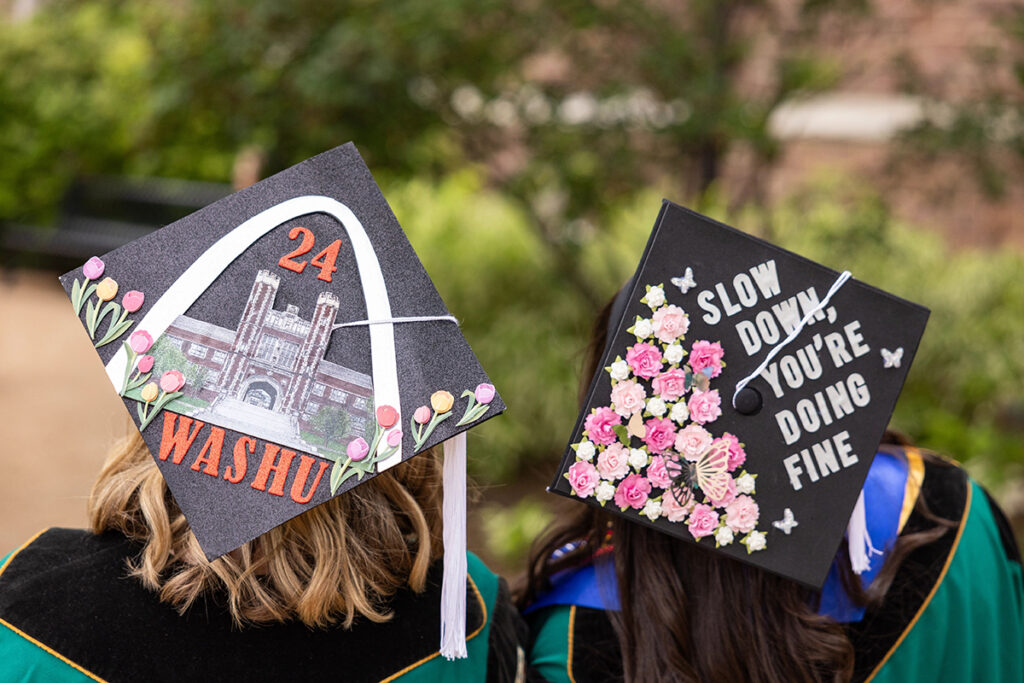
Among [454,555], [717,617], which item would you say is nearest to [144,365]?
[454,555]

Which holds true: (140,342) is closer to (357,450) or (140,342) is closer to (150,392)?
(150,392)

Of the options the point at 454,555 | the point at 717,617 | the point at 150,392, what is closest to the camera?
the point at 150,392

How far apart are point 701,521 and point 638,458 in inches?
5.7

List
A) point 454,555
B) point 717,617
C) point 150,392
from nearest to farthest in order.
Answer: point 150,392, point 454,555, point 717,617

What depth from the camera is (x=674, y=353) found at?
1462mm

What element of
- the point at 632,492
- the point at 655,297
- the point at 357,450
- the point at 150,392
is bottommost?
the point at 632,492

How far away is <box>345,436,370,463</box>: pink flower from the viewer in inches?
51.0

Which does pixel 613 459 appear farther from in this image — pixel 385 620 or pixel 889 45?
pixel 889 45

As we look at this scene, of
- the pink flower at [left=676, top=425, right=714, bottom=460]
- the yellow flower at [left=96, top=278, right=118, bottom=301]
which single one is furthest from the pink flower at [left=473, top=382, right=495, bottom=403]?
the yellow flower at [left=96, top=278, right=118, bottom=301]

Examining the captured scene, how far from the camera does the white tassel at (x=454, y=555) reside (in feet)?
4.53

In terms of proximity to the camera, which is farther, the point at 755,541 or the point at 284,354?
the point at 755,541

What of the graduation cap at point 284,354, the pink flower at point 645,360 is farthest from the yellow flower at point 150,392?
the pink flower at point 645,360

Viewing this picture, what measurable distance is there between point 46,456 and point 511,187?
3151 millimetres

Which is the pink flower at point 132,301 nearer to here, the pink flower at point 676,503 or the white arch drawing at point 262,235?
the white arch drawing at point 262,235
